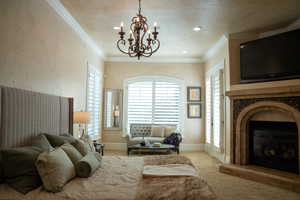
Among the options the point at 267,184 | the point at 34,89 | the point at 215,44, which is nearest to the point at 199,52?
the point at 215,44

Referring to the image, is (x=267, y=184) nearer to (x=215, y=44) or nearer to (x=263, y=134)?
(x=263, y=134)

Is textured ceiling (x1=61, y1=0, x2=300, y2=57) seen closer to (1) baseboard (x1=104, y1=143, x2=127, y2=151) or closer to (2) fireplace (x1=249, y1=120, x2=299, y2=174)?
(2) fireplace (x1=249, y1=120, x2=299, y2=174)

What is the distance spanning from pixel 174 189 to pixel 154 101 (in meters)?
5.53

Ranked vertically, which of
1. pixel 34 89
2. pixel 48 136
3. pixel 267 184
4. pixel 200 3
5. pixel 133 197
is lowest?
pixel 267 184

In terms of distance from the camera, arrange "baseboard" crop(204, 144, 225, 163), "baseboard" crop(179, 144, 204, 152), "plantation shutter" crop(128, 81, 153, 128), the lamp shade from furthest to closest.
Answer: "plantation shutter" crop(128, 81, 153, 128) → "baseboard" crop(179, 144, 204, 152) → "baseboard" crop(204, 144, 225, 163) → the lamp shade

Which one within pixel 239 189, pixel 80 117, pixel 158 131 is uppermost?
pixel 80 117

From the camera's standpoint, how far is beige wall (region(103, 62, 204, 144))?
24.1 feet

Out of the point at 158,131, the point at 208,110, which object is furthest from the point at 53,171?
the point at 208,110

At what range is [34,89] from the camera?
3139 mm

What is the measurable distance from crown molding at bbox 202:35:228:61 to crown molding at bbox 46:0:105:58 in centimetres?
323

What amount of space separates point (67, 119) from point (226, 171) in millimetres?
3303

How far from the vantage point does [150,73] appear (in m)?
7.41

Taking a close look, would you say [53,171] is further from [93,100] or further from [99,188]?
[93,100]

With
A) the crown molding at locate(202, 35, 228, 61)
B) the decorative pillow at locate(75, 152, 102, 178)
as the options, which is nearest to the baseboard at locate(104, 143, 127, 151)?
the crown molding at locate(202, 35, 228, 61)
